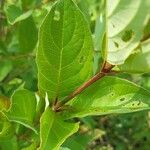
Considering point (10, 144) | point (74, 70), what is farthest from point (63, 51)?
point (10, 144)

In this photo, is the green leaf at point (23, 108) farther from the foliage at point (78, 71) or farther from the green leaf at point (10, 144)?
the green leaf at point (10, 144)

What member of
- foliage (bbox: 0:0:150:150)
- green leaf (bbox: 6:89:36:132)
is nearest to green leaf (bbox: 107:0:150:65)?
foliage (bbox: 0:0:150:150)

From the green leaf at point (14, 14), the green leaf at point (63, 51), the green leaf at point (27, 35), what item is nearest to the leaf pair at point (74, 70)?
the green leaf at point (63, 51)

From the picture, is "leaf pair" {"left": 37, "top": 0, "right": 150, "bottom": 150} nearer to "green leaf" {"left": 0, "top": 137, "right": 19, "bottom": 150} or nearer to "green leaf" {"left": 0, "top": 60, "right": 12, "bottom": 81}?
"green leaf" {"left": 0, "top": 137, "right": 19, "bottom": 150}

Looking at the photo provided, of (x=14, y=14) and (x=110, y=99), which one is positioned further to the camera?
(x=14, y=14)

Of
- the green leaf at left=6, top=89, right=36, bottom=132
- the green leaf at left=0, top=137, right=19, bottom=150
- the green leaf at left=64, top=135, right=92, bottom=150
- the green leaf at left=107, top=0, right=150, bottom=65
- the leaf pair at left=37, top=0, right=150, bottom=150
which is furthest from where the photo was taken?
the green leaf at left=64, top=135, right=92, bottom=150

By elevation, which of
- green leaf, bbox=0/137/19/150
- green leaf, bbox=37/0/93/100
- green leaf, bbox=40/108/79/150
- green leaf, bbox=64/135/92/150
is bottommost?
green leaf, bbox=64/135/92/150

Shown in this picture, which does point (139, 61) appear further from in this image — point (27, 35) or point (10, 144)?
point (27, 35)
